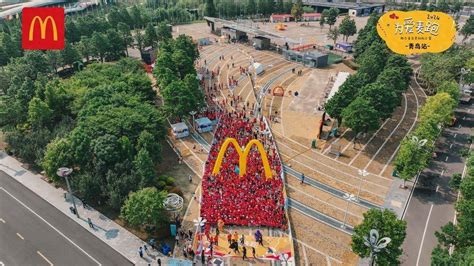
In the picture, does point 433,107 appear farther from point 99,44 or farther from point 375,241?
point 99,44

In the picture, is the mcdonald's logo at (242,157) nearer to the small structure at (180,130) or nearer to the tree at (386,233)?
the small structure at (180,130)

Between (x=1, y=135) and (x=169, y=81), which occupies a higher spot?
(x=169, y=81)

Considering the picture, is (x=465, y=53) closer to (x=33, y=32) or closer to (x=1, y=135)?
(x=33, y=32)

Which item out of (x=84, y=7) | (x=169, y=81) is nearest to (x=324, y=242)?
(x=169, y=81)

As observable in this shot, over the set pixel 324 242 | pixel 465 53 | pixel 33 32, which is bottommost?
pixel 324 242

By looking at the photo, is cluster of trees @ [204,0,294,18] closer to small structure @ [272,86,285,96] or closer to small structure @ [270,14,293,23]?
small structure @ [270,14,293,23]

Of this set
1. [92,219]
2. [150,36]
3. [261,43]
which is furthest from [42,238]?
[261,43]

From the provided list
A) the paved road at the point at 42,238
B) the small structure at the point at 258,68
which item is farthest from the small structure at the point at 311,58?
the paved road at the point at 42,238

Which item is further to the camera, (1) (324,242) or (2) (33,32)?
(2) (33,32)
